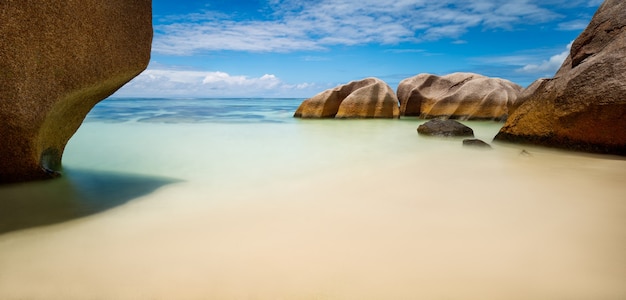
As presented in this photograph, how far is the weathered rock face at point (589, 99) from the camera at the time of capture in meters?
4.46

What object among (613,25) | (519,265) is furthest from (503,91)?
(519,265)

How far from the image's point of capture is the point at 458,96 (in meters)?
12.8

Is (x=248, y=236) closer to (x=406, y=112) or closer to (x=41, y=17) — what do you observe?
(x=41, y=17)

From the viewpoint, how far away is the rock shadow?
7.56 feet

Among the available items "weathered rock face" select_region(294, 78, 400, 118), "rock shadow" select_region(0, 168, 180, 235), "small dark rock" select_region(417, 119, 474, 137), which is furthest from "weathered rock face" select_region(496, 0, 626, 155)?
"weathered rock face" select_region(294, 78, 400, 118)

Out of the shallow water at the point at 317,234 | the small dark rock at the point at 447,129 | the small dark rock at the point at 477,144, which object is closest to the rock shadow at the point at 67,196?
the shallow water at the point at 317,234

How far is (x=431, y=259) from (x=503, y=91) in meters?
12.3

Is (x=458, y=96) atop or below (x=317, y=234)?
atop

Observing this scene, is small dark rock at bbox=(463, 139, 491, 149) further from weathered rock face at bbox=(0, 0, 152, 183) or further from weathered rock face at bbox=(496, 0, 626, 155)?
weathered rock face at bbox=(0, 0, 152, 183)

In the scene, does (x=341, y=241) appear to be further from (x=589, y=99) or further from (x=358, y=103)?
(x=358, y=103)

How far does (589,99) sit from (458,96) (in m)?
8.45

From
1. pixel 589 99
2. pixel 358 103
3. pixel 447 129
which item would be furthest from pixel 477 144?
pixel 358 103

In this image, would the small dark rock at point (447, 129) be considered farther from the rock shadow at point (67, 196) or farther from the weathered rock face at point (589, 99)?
the rock shadow at point (67, 196)

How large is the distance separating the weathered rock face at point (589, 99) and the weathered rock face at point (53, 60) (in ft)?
16.6
